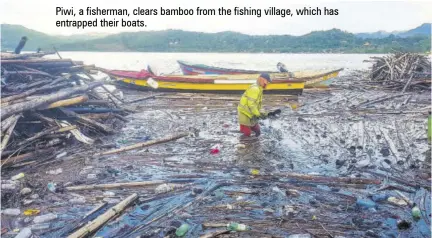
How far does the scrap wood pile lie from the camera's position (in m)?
7.21

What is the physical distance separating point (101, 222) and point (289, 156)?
4439 millimetres

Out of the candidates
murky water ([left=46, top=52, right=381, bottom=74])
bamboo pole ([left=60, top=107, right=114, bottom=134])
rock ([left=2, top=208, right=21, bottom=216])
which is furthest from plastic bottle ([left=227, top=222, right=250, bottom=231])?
murky water ([left=46, top=52, right=381, bottom=74])

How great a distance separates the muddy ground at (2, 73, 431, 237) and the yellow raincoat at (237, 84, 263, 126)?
23.4 inches

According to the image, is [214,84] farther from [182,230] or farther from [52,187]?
[182,230]

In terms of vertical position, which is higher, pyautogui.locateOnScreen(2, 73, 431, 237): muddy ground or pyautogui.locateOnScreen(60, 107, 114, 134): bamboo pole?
pyautogui.locateOnScreen(60, 107, 114, 134): bamboo pole

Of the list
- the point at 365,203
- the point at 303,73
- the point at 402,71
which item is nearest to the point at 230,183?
the point at 365,203

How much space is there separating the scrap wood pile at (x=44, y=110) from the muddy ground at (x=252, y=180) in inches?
17.9

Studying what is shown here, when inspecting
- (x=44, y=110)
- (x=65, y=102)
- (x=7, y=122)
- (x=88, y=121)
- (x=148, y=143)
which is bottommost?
(x=148, y=143)

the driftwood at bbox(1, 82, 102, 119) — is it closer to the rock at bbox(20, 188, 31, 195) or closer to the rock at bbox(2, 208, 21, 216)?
the rock at bbox(20, 188, 31, 195)

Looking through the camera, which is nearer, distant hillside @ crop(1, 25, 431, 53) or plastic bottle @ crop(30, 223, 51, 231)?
plastic bottle @ crop(30, 223, 51, 231)

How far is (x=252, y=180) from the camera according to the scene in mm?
6027

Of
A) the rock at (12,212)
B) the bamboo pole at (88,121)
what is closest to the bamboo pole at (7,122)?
the bamboo pole at (88,121)

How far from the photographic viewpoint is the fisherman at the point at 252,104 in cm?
801

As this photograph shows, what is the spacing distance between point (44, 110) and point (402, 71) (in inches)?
738
